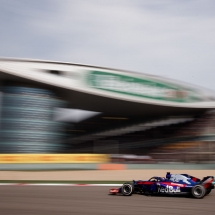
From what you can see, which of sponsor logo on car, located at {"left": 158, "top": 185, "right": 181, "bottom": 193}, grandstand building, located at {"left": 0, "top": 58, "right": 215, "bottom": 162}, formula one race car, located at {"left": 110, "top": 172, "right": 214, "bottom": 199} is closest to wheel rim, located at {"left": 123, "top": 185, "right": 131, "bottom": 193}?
formula one race car, located at {"left": 110, "top": 172, "right": 214, "bottom": 199}

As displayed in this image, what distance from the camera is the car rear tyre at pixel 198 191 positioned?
7590 millimetres

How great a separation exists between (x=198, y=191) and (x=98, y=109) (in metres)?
36.1

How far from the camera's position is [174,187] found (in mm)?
7891

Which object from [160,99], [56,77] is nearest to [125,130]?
[160,99]

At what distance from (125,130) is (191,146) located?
39.4 ft

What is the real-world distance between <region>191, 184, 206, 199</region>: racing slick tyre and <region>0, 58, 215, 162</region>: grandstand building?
25953 millimetres

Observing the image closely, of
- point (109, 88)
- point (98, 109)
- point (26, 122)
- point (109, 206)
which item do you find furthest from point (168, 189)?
point (98, 109)

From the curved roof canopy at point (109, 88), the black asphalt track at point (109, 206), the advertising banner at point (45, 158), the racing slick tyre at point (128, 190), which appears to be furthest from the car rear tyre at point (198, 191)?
the curved roof canopy at point (109, 88)

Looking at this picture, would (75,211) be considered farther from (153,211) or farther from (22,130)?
(22,130)

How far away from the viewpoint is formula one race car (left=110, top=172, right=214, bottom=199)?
768 centimetres

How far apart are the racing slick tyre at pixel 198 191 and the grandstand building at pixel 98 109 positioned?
26.0m

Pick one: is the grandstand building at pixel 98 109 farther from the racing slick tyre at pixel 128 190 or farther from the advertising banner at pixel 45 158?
the racing slick tyre at pixel 128 190

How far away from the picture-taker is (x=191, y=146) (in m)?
37.8

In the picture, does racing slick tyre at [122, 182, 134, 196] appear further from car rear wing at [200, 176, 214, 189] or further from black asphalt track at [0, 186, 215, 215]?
car rear wing at [200, 176, 214, 189]
